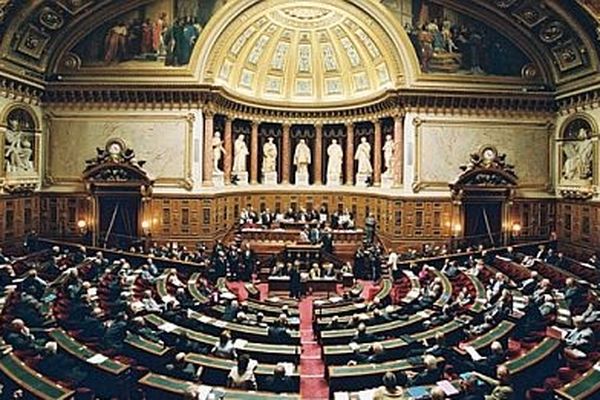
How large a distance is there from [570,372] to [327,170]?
23.4 meters

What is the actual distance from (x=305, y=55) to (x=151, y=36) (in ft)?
32.6

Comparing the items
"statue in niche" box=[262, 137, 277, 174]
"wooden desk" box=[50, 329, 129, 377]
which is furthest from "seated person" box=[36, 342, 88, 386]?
"statue in niche" box=[262, 137, 277, 174]

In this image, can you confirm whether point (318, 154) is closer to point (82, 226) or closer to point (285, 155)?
point (285, 155)

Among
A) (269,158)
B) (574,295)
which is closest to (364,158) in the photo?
(269,158)

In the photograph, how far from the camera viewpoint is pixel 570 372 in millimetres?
10742

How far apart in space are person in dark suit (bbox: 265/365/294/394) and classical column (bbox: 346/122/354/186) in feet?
74.9

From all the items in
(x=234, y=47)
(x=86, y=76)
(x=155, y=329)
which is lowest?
(x=155, y=329)

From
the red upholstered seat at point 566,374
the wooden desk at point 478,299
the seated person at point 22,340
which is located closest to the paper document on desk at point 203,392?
the seated person at point 22,340

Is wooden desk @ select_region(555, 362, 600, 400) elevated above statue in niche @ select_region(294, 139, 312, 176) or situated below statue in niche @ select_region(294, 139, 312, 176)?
below

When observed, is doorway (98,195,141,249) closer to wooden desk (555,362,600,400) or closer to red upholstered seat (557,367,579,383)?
red upholstered seat (557,367,579,383)

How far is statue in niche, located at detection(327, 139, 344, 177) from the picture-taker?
32562mm

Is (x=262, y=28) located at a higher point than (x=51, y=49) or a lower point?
higher

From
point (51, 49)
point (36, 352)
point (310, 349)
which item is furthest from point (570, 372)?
point (51, 49)

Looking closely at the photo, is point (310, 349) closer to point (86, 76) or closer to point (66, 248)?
point (66, 248)
